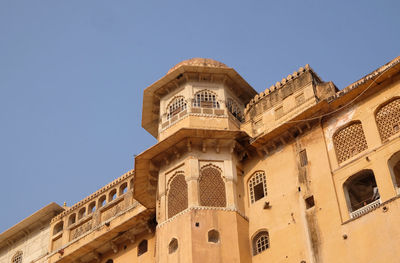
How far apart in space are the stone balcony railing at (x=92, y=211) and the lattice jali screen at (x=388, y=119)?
10672mm

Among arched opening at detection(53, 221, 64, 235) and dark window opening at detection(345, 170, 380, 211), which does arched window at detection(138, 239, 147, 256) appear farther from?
dark window opening at detection(345, 170, 380, 211)

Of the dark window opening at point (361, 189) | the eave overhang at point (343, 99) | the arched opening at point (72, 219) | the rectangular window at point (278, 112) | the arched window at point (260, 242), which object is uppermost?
the arched opening at point (72, 219)

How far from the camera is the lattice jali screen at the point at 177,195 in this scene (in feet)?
72.3

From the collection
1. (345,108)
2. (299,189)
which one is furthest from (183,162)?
(345,108)

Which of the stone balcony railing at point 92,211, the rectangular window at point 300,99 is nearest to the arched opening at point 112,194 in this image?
the stone balcony railing at point 92,211

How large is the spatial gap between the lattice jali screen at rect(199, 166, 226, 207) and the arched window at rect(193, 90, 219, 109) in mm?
2940

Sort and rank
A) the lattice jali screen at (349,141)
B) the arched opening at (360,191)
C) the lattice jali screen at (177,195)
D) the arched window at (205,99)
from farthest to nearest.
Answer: the arched window at (205,99), the lattice jali screen at (177,195), the lattice jali screen at (349,141), the arched opening at (360,191)

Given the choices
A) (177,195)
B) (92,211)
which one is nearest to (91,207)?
(92,211)

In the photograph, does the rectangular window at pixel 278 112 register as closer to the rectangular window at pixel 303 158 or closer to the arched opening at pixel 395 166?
the rectangular window at pixel 303 158

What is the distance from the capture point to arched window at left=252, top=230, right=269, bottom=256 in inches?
824

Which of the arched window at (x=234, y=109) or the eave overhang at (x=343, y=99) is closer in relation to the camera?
the eave overhang at (x=343, y=99)

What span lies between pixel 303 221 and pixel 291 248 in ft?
2.94

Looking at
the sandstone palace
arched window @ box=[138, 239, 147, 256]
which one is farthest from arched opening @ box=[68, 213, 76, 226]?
arched window @ box=[138, 239, 147, 256]

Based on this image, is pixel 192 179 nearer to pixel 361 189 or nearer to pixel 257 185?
pixel 257 185
